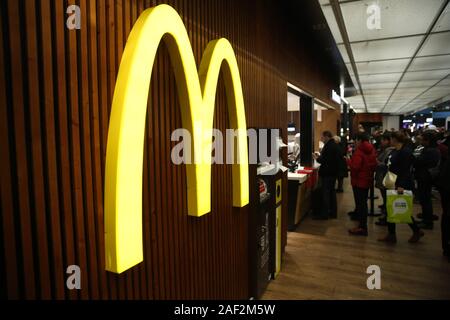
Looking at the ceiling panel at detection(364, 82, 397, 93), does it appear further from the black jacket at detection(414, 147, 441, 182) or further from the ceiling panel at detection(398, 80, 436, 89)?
the black jacket at detection(414, 147, 441, 182)

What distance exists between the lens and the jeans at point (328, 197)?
5.63 meters

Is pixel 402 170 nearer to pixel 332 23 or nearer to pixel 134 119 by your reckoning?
pixel 332 23

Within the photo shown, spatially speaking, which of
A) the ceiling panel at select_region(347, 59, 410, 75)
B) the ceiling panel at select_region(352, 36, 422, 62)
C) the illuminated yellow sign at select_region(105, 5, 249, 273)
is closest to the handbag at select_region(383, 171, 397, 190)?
the ceiling panel at select_region(352, 36, 422, 62)

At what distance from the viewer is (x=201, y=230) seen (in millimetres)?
2113

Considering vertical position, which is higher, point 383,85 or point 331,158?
point 383,85

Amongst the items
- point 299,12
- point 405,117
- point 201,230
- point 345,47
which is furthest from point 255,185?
point 405,117

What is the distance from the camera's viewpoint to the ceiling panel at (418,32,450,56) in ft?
14.3

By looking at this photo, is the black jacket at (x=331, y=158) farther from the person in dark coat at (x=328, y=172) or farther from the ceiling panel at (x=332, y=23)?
the ceiling panel at (x=332, y=23)

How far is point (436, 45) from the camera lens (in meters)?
4.79

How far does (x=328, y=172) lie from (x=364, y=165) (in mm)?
831

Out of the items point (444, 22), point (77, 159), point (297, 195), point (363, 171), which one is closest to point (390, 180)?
point (363, 171)

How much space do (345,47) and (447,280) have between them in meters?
3.73

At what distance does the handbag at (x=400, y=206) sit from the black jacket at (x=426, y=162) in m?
1.31

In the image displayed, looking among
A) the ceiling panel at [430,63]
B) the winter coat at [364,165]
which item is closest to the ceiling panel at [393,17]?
the winter coat at [364,165]
